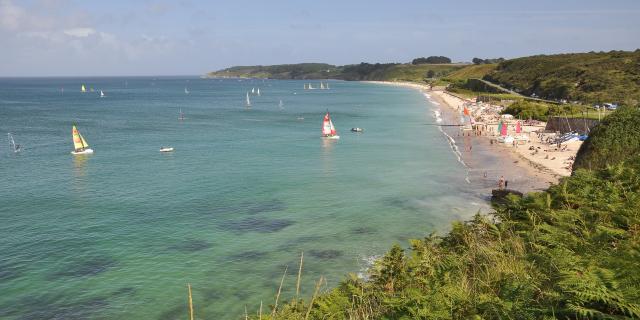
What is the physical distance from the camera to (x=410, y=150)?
74312 millimetres

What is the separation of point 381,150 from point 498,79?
435 ft

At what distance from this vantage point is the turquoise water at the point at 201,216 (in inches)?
1061

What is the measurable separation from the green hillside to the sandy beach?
96.4 ft

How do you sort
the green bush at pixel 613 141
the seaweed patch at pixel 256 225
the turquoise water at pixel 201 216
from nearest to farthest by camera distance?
1. the turquoise water at pixel 201 216
2. the green bush at pixel 613 141
3. the seaweed patch at pixel 256 225

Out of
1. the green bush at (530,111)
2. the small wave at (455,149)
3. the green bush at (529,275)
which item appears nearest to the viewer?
the green bush at (529,275)

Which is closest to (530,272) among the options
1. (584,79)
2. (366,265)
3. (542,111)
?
(366,265)

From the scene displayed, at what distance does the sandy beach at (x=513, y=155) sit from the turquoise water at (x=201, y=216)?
3.31 metres

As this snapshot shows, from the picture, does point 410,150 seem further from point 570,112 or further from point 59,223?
point 59,223

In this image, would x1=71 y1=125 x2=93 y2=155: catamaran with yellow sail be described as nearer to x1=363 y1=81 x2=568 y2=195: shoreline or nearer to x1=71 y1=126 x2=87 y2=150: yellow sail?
x1=71 y1=126 x2=87 y2=150: yellow sail

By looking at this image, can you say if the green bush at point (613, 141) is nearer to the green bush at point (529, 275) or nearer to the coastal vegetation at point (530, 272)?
the coastal vegetation at point (530, 272)

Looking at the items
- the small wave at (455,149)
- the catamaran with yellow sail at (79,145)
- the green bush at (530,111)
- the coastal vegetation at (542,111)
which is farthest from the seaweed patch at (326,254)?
the green bush at (530,111)

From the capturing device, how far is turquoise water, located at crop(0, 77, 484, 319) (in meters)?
27.0

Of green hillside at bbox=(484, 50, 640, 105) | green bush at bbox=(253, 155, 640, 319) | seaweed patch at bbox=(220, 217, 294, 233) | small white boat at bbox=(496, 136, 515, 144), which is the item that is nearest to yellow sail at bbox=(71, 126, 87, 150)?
seaweed patch at bbox=(220, 217, 294, 233)

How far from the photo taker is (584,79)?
426 feet
